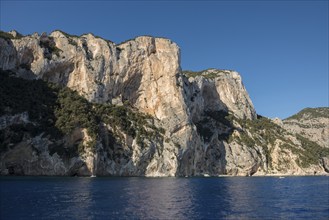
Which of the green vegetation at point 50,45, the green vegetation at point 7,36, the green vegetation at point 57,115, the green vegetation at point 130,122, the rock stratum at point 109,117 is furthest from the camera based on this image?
the green vegetation at point 50,45

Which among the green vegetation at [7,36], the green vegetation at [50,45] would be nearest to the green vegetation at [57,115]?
the green vegetation at [7,36]

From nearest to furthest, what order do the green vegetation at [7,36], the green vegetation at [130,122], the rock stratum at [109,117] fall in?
the rock stratum at [109,117]
the green vegetation at [130,122]
the green vegetation at [7,36]

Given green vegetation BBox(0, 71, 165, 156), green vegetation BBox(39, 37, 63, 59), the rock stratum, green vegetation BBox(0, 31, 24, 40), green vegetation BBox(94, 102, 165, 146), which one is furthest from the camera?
green vegetation BBox(39, 37, 63, 59)

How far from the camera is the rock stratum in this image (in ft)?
358

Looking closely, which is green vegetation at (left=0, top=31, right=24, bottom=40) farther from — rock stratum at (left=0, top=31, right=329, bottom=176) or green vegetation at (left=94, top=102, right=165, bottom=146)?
green vegetation at (left=94, top=102, right=165, bottom=146)

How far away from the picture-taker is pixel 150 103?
164000 mm

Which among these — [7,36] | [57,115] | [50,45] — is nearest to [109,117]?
[57,115]

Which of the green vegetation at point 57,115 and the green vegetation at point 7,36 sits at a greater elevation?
the green vegetation at point 7,36

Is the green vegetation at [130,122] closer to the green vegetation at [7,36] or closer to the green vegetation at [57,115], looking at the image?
the green vegetation at [57,115]

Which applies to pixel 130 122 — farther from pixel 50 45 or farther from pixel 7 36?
pixel 7 36

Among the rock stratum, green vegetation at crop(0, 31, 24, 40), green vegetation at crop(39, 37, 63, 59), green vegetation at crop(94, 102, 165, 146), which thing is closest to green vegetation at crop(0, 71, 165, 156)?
green vegetation at crop(94, 102, 165, 146)

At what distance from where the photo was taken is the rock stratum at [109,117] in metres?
109

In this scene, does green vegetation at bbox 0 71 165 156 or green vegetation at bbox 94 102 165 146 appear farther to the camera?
green vegetation at bbox 94 102 165 146

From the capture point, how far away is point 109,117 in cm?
13450
